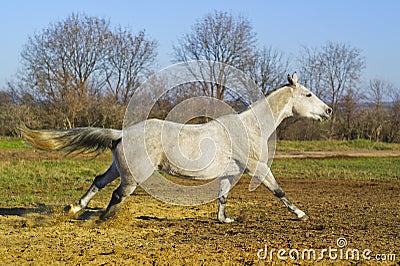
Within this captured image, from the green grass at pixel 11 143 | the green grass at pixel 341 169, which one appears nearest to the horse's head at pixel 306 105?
the green grass at pixel 341 169

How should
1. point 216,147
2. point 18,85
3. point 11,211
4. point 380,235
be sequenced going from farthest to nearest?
point 18,85, point 11,211, point 216,147, point 380,235

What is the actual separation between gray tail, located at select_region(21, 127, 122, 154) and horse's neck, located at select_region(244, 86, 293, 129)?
82.2 inches

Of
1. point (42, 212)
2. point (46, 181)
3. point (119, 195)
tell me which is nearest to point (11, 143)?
point (46, 181)

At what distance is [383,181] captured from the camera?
1493 centimetres

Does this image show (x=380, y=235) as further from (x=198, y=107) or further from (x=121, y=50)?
(x=121, y=50)

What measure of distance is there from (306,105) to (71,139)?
140 inches

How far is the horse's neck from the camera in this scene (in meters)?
8.03

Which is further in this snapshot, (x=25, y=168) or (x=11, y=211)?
(x=25, y=168)

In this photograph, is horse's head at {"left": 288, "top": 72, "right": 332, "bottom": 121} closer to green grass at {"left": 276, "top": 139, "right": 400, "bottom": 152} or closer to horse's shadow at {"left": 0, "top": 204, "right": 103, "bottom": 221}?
horse's shadow at {"left": 0, "top": 204, "right": 103, "bottom": 221}

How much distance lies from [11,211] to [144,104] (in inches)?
116

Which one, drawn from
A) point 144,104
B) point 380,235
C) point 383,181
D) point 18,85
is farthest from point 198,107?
point 18,85

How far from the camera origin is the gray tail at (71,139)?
773 centimetres

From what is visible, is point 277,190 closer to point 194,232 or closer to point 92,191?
point 194,232

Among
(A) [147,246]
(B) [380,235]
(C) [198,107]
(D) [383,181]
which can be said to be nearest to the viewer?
(A) [147,246]
